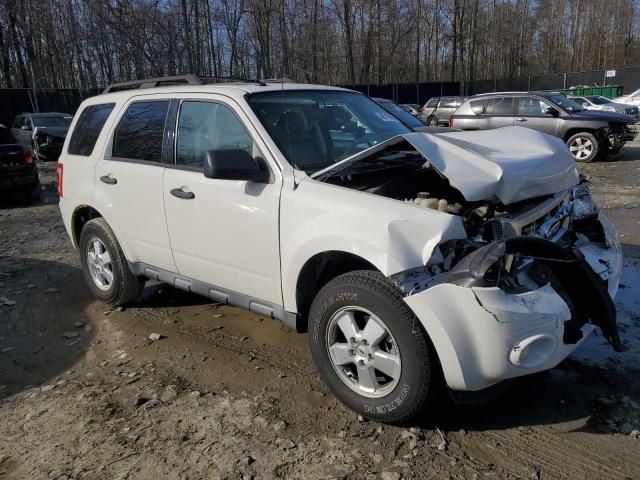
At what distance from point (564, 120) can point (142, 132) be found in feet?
39.3

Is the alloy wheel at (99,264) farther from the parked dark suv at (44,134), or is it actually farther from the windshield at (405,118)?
the parked dark suv at (44,134)

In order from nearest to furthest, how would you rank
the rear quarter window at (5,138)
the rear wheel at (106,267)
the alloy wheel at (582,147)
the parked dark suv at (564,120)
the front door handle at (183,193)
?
the front door handle at (183,193) → the rear wheel at (106,267) → the rear quarter window at (5,138) → the parked dark suv at (564,120) → the alloy wheel at (582,147)

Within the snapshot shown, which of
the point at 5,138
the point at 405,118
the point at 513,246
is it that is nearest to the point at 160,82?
the point at 405,118

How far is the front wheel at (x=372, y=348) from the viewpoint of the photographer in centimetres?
272

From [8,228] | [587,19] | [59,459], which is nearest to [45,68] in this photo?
[8,228]

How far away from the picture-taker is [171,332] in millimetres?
4473

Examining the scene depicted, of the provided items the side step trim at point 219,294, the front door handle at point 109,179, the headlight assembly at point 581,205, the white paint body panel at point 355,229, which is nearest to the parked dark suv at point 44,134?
the front door handle at point 109,179

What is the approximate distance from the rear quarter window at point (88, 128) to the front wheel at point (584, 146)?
39.4 feet

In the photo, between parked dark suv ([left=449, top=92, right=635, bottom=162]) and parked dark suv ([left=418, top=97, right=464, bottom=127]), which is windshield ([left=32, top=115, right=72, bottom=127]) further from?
parked dark suv ([left=418, top=97, right=464, bottom=127])

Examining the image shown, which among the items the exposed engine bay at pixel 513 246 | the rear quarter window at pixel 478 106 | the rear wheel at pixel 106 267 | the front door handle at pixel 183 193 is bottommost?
the rear wheel at pixel 106 267

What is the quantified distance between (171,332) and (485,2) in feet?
191

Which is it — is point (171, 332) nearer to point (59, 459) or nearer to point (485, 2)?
point (59, 459)

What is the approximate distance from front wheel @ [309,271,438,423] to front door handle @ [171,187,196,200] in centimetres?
131

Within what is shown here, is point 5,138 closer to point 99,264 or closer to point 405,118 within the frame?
point 99,264
